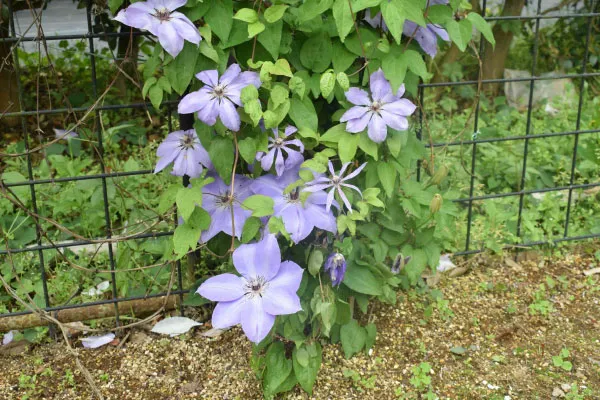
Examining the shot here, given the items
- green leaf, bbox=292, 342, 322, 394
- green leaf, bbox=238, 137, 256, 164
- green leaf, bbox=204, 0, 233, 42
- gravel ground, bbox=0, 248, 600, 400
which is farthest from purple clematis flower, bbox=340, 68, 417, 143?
gravel ground, bbox=0, 248, 600, 400

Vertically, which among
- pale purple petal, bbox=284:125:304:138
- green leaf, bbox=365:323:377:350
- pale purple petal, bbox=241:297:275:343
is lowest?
green leaf, bbox=365:323:377:350

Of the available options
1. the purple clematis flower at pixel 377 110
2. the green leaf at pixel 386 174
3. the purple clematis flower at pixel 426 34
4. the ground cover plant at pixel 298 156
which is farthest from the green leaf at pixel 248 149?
the purple clematis flower at pixel 426 34

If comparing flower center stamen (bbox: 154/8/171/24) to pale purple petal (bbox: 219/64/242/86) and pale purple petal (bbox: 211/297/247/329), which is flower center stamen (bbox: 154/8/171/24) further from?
pale purple petal (bbox: 211/297/247/329)

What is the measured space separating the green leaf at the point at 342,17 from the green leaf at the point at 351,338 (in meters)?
0.86

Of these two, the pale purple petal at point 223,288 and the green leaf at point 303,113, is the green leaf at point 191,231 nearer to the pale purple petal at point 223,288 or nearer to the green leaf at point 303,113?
the pale purple petal at point 223,288

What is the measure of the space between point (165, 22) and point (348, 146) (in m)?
0.50

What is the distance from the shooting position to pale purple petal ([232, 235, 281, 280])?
5.28 feet

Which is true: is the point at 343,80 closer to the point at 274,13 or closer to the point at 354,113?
the point at 354,113

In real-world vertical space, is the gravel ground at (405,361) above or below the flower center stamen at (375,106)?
below

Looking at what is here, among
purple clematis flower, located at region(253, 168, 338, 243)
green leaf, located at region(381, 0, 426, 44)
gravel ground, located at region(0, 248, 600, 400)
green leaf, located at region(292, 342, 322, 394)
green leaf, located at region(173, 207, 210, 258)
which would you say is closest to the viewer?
green leaf, located at region(381, 0, 426, 44)

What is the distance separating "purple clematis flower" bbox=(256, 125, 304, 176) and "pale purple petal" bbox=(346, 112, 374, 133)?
4.7 inches

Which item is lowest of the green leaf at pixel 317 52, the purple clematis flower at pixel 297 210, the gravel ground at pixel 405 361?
the gravel ground at pixel 405 361

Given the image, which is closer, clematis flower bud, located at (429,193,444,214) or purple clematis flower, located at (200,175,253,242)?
purple clematis flower, located at (200,175,253,242)

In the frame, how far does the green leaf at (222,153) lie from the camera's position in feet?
5.54
